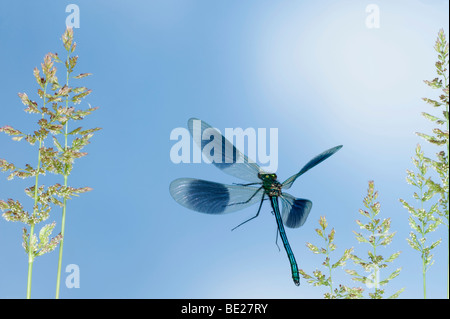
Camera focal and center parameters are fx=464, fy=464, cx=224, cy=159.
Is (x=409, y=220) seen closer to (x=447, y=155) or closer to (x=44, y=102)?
(x=447, y=155)

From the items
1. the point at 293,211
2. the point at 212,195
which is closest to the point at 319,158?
the point at 293,211

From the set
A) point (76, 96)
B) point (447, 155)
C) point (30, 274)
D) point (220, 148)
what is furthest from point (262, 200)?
point (30, 274)

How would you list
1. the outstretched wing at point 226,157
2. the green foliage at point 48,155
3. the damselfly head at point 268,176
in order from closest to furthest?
the green foliage at point 48,155 < the damselfly head at point 268,176 < the outstretched wing at point 226,157

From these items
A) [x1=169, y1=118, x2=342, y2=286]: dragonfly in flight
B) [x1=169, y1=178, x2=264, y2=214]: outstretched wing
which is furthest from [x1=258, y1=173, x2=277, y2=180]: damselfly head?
[x1=169, y1=178, x2=264, y2=214]: outstretched wing

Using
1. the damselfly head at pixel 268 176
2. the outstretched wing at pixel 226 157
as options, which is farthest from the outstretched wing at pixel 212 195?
the outstretched wing at pixel 226 157

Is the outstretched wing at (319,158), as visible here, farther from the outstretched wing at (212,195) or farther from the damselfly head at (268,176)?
the outstretched wing at (212,195)

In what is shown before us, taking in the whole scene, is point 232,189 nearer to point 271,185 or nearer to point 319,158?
point 271,185
